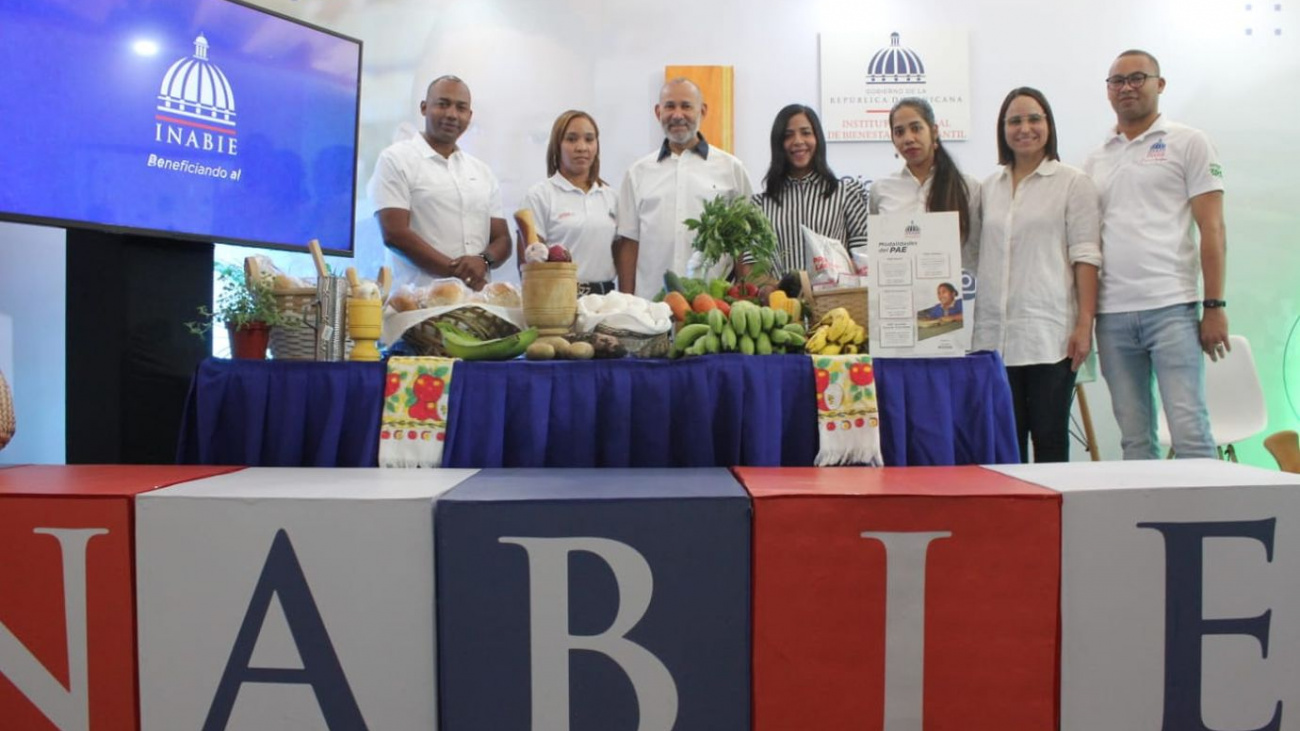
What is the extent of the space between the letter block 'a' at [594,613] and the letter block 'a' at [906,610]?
59 millimetres

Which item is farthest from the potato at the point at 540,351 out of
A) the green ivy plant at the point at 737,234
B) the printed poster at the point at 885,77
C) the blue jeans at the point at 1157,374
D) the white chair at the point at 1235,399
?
the white chair at the point at 1235,399

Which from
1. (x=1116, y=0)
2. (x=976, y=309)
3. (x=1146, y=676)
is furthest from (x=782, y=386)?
(x=1116, y=0)

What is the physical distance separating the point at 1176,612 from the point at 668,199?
8.12 feet

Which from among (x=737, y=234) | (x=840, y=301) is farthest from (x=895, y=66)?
(x=840, y=301)

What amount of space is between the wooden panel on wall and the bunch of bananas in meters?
2.75

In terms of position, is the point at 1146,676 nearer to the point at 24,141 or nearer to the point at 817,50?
the point at 24,141

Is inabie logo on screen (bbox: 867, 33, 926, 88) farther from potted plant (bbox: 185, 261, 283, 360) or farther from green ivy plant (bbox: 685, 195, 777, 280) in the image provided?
potted plant (bbox: 185, 261, 283, 360)

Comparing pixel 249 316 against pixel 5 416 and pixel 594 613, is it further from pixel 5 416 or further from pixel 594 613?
pixel 594 613

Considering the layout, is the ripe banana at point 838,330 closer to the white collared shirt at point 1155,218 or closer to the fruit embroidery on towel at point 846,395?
the fruit embroidery on towel at point 846,395

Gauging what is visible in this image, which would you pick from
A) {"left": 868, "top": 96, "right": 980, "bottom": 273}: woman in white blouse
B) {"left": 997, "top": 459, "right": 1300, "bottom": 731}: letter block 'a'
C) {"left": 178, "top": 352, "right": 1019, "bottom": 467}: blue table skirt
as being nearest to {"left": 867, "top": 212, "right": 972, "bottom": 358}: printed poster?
{"left": 178, "top": 352, "right": 1019, "bottom": 467}: blue table skirt

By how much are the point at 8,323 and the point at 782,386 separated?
2.80 meters

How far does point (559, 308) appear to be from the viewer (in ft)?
6.53

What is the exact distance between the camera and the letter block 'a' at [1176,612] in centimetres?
136

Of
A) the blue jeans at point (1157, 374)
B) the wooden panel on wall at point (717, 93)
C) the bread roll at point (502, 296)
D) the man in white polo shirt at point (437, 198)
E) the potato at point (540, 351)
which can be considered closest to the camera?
the potato at point (540, 351)
